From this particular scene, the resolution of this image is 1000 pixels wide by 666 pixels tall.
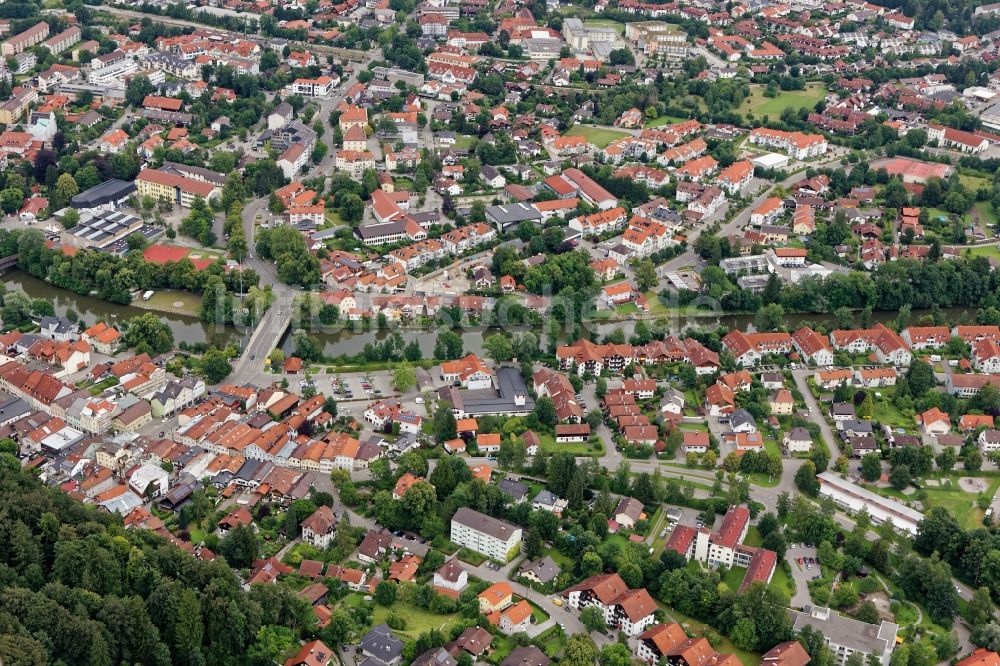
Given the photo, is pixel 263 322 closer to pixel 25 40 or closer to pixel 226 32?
pixel 25 40

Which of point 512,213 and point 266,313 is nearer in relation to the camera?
point 266,313

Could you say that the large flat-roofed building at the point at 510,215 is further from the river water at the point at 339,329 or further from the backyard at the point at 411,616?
the backyard at the point at 411,616

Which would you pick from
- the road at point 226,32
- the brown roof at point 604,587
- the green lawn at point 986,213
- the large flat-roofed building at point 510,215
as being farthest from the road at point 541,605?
the road at point 226,32

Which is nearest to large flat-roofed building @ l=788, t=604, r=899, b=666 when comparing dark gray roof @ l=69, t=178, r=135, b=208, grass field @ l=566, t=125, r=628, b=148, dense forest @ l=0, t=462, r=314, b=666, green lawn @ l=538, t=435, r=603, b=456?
green lawn @ l=538, t=435, r=603, b=456

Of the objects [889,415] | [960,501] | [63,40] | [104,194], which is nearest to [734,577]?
[960,501]

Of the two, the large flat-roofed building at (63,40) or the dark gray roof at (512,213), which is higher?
the large flat-roofed building at (63,40)
